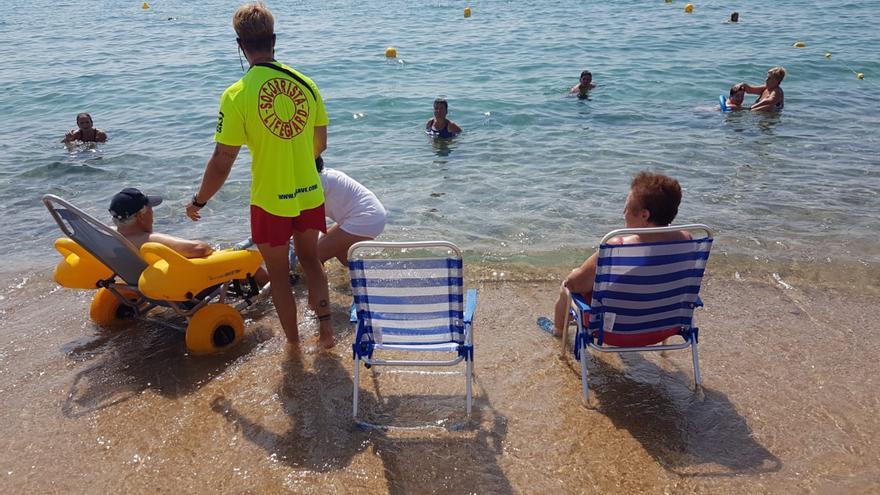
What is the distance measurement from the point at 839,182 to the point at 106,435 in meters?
8.41

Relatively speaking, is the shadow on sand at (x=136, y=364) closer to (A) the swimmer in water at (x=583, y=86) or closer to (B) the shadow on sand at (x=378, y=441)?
(B) the shadow on sand at (x=378, y=441)

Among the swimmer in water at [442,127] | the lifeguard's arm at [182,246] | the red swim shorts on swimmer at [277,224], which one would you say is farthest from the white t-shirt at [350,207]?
the swimmer in water at [442,127]

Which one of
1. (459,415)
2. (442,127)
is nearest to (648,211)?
(459,415)

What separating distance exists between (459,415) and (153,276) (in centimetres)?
220

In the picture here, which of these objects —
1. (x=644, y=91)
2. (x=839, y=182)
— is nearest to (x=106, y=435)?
(x=839, y=182)

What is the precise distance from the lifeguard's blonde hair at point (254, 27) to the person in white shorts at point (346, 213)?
145 cm

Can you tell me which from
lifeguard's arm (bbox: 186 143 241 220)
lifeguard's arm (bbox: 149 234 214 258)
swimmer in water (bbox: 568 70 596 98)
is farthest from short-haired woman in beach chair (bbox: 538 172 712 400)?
swimmer in water (bbox: 568 70 596 98)

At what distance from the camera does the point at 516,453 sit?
353 centimetres

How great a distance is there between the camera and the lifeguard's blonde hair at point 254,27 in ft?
12.1

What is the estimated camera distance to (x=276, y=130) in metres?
3.80

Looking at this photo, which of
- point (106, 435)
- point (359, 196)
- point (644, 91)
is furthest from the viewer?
point (644, 91)

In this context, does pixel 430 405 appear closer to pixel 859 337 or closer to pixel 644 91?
pixel 859 337

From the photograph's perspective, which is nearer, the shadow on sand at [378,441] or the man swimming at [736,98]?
the shadow on sand at [378,441]

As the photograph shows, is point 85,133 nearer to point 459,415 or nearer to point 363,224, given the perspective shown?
point 363,224
